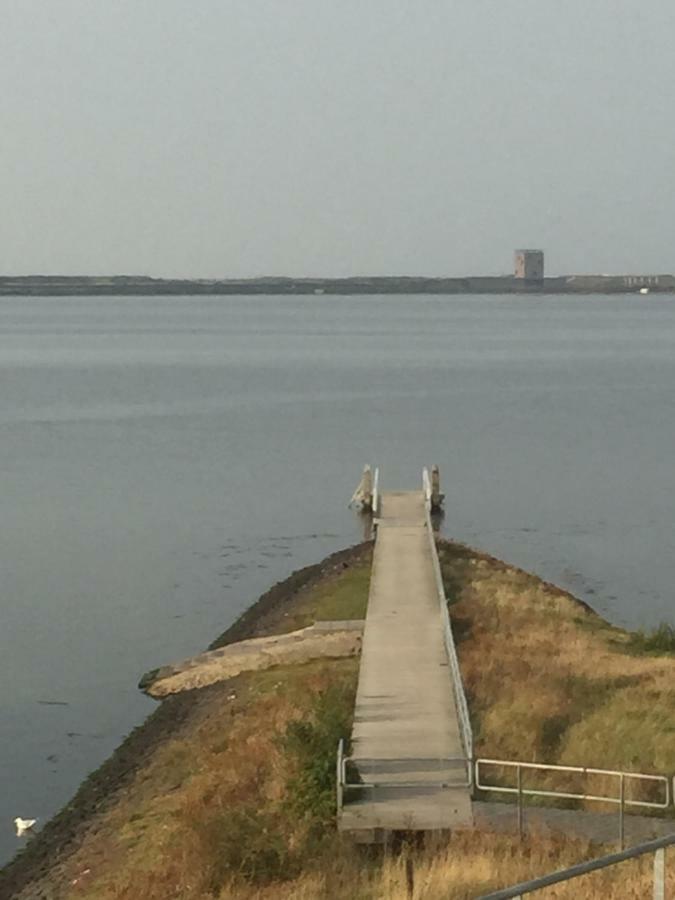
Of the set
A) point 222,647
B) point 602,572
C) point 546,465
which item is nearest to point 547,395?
point 546,465

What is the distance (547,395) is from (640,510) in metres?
48.7

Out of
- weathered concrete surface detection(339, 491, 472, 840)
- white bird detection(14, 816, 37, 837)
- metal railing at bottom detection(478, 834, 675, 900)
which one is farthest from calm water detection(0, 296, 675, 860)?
metal railing at bottom detection(478, 834, 675, 900)

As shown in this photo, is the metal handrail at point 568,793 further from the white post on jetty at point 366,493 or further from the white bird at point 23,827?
the white post on jetty at point 366,493

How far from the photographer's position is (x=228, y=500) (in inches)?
1960

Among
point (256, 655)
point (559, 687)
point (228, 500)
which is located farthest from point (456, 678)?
point (228, 500)

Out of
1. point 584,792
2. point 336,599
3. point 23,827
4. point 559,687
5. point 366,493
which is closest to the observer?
point 584,792

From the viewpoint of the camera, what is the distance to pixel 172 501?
49594mm

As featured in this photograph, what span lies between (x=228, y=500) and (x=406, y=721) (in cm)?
3347

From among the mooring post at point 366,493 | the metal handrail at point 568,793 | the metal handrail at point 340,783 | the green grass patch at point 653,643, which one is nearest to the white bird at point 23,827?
the metal handrail at point 340,783

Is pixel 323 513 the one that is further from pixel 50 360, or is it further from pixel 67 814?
pixel 50 360

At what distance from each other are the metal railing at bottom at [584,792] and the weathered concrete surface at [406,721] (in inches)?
15.0

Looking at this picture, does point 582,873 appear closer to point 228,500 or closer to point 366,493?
point 366,493

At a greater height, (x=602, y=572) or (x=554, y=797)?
(x=554, y=797)

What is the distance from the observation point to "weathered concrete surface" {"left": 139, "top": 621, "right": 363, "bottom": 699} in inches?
910
